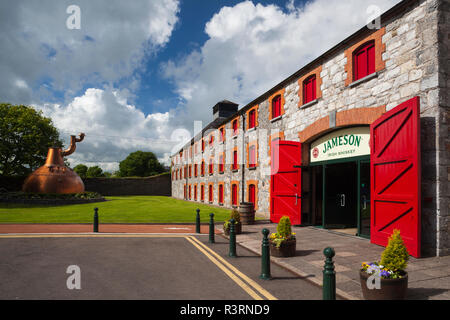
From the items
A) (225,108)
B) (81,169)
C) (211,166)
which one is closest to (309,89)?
(211,166)

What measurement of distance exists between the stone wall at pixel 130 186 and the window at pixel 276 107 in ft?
131

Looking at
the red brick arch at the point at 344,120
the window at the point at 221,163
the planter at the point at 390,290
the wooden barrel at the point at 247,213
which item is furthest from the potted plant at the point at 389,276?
the window at the point at 221,163

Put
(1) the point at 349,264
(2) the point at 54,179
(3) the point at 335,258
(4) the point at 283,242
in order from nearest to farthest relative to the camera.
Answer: (1) the point at 349,264, (3) the point at 335,258, (4) the point at 283,242, (2) the point at 54,179

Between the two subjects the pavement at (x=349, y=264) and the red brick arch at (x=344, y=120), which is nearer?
the pavement at (x=349, y=264)

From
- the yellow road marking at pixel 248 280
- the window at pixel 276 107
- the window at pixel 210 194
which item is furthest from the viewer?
the window at pixel 210 194

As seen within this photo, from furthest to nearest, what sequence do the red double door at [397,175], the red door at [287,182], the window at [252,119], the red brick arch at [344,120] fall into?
the window at [252,119] < the red door at [287,182] < the red brick arch at [344,120] < the red double door at [397,175]

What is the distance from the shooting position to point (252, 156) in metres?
19.5

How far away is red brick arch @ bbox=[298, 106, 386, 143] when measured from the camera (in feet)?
30.9

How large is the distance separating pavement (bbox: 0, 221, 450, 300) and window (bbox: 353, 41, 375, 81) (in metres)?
5.60

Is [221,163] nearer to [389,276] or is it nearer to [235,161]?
[235,161]

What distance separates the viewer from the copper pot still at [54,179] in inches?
1089

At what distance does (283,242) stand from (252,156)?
12084 mm

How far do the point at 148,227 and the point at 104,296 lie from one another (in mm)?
8559

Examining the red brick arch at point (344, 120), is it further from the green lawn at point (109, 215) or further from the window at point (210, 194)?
the window at point (210, 194)
